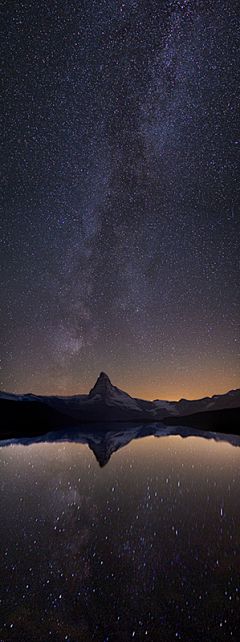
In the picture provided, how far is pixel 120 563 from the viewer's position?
7.97 meters

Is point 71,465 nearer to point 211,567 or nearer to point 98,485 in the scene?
point 98,485

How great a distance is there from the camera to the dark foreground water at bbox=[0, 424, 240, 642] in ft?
17.6

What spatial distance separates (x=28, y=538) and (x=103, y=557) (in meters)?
3.64

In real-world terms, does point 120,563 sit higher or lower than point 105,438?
higher

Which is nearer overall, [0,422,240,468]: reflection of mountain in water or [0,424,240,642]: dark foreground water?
[0,424,240,642]: dark foreground water

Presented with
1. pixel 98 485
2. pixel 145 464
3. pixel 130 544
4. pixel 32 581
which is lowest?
pixel 145 464

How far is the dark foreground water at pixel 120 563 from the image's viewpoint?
5.36 meters

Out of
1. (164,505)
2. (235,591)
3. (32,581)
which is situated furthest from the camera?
(164,505)

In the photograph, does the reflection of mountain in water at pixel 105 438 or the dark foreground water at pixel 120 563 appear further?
the reflection of mountain in water at pixel 105 438

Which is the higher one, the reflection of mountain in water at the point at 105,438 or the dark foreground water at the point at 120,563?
the dark foreground water at the point at 120,563

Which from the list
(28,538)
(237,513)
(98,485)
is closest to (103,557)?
(28,538)

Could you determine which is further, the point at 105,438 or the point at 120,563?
the point at 105,438

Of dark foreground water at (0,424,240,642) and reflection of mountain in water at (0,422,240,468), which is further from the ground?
dark foreground water at (0,424,240,642)

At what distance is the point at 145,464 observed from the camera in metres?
27.3
